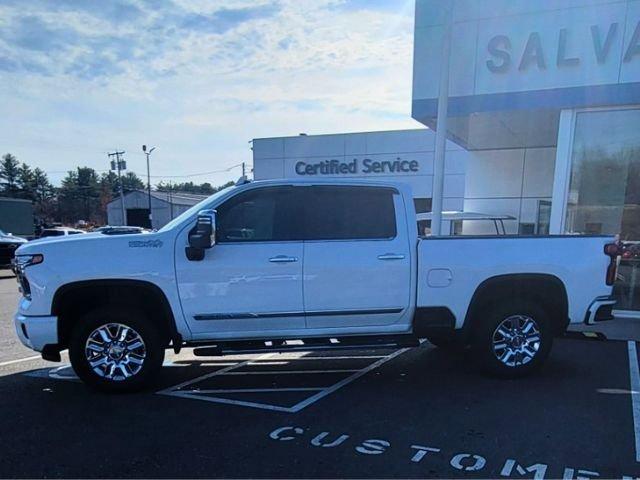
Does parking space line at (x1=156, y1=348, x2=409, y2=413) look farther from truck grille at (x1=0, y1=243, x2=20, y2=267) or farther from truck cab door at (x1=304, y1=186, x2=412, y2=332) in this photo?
truck grille at (x1=0, y1=243, x2=20, y2=267)

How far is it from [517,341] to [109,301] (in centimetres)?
436

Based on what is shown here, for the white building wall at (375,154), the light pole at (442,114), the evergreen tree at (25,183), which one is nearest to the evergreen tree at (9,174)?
the evergreen tree at (25,183)

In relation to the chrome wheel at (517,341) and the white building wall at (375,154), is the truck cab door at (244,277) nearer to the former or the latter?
the chrome wheel at (517,341)

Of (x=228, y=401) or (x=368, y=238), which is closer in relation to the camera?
(x=228, y=401)

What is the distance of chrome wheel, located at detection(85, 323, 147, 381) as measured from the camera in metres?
4.45

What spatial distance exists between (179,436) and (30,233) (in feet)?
87.4

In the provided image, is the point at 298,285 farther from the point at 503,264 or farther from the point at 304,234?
the point at 503,264

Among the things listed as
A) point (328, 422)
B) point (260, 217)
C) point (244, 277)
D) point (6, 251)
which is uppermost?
point (260, 217)

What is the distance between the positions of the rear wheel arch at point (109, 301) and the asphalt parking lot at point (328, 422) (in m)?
0.69

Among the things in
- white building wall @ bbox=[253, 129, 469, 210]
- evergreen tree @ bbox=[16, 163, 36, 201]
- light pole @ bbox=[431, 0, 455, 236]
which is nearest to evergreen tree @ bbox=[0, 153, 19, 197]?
evergreen tree @ bbox=[16, 163, 36, 201]

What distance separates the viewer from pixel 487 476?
3084 millimetres

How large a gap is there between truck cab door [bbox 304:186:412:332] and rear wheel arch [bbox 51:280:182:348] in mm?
1440

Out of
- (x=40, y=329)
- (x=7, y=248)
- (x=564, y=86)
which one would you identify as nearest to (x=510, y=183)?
(x=564, y=86)

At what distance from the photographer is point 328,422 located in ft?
12.8
